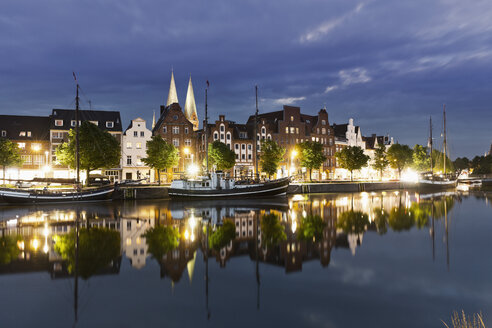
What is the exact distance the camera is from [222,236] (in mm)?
23859

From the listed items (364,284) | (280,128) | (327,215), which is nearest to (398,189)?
(280,128)

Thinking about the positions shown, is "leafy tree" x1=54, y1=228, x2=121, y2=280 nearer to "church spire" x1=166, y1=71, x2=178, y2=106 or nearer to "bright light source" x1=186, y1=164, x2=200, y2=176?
"bright light source" x1=186, y1=164, x2=200, y2=176

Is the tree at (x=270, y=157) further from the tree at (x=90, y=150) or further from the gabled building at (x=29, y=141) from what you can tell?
the gabled building at (x=29, y=141)

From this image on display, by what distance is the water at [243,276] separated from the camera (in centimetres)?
1114

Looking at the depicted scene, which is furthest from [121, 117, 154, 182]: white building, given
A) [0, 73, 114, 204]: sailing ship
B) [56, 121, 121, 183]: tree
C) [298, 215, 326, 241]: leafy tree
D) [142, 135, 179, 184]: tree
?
[298, 215, 326, 241]: leafy tree

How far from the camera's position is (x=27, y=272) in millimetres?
15508

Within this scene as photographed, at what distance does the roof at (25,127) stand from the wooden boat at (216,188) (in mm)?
40917

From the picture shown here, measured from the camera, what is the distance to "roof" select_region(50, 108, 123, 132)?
81.2 meters

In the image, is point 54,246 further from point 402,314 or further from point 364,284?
point 402,314

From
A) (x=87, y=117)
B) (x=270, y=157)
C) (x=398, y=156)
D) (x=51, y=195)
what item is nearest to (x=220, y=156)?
(x=270, y=157)

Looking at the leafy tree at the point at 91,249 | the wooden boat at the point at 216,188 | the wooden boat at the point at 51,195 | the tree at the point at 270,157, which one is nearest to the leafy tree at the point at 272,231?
the leafy tree at the point at 91,249

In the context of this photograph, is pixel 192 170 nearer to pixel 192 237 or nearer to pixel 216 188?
pixel 216 188

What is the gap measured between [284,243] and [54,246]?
12.3 meters

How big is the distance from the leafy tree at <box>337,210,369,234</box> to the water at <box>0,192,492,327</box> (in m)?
0.41
